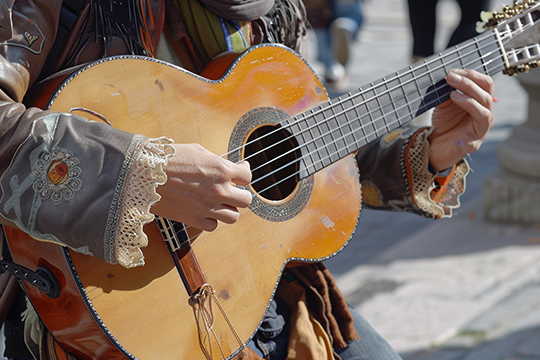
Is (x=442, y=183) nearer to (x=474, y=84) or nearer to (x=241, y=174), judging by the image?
(x=474, y=84)

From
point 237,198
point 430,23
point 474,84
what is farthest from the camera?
point 430,23

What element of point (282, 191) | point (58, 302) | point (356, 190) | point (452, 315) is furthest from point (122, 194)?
point (452, 315)

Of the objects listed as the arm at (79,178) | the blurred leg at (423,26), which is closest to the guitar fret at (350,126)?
the arm at (79,178)

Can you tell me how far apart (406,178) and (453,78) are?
323 mm

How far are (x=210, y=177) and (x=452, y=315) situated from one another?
225 cm

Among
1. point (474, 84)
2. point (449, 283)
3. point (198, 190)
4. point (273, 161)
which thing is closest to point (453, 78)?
point (474, 84)

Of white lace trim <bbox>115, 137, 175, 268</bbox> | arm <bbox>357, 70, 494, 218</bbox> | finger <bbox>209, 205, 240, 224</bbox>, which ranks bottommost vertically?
arm <bbox>357, 70, 494, 218</bbox>

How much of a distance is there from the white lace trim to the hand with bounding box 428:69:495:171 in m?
0.94

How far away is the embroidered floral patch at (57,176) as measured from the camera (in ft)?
3.42

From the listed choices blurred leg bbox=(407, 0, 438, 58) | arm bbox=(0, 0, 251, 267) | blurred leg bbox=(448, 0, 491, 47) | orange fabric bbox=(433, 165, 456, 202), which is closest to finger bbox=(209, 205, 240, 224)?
arm bbox=(0, 0, 251, 267)

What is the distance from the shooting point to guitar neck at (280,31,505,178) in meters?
1.55

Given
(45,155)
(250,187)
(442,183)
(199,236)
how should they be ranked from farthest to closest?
1. (442,183)
2. (250,187)
3. (199,236)
4. (45,155)

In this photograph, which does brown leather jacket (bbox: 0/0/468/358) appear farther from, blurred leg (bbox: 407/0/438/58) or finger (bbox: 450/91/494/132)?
blurred leg (bbox: 407/0/438/58)

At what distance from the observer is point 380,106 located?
5.41 ft
